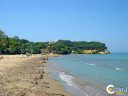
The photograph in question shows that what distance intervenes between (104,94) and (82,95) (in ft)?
4.50

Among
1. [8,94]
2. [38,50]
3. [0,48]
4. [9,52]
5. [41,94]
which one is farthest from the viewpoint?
[38,50]

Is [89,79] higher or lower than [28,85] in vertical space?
lower

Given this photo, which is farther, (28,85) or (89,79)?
(89,79)

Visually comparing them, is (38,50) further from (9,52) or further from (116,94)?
(116,94)

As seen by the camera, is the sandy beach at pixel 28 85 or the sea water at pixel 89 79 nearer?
the sandy beach at pixel 28 85

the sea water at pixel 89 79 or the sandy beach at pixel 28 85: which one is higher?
the sandy beach at pixel 28 85

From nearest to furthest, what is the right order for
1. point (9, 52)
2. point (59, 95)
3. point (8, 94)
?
point (8, 94) < point (59, 95) < point (9, 52)

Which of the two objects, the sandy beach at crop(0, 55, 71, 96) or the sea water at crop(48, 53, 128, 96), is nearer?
the sandy beach at crop(0, 55, 71, 96)

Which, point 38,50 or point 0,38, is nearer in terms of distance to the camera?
point 0,38

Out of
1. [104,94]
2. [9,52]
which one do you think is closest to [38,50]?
[9,52]

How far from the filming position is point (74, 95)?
58.6 ft

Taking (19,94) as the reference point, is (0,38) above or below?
above

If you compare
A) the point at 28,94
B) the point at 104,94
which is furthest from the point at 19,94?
the point at 104,94

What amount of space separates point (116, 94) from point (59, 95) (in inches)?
138
